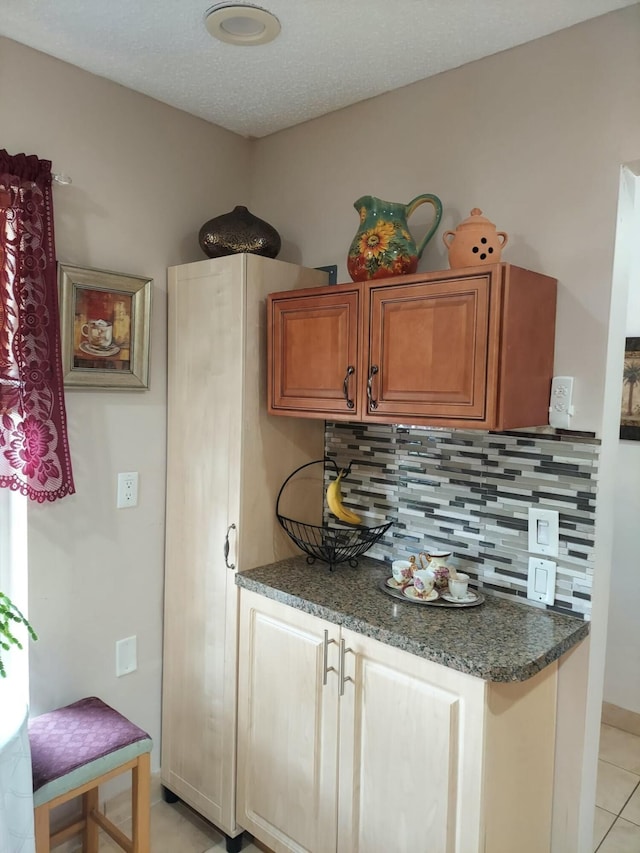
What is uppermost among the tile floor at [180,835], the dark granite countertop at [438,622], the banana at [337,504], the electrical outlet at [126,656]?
the banana at [337,504]

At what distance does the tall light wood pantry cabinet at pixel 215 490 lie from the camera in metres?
2.03

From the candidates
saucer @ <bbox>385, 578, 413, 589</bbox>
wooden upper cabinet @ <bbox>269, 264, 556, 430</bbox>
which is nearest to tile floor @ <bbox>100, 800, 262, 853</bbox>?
saucer @ <bbox>385, 578, 413, 589</bbox>

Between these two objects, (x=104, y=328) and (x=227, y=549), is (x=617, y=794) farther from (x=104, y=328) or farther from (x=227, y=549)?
(x=104, y=328)

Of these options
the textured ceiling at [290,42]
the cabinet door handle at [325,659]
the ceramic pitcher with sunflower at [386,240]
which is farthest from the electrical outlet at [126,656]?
the textured ceiling at [290,42]

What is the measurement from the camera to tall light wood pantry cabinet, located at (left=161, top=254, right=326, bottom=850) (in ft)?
6.64

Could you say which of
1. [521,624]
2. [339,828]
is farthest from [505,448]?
[339,828]

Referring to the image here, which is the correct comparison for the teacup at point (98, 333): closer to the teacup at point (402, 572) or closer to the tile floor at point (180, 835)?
the teacup at point (402, 572)

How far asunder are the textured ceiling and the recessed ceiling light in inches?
1.0

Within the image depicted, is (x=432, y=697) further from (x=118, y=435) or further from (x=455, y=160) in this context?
(x=455, y=160)

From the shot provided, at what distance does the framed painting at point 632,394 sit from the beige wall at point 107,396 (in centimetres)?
188

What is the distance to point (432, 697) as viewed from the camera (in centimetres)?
151

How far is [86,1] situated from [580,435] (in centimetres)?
174

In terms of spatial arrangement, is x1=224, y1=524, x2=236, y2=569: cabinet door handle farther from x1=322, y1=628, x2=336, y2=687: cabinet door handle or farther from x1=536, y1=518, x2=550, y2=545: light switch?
x1=536, y1=518, x2=550, y2=545: light switch

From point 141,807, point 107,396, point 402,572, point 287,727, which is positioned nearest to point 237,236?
point 107,396
